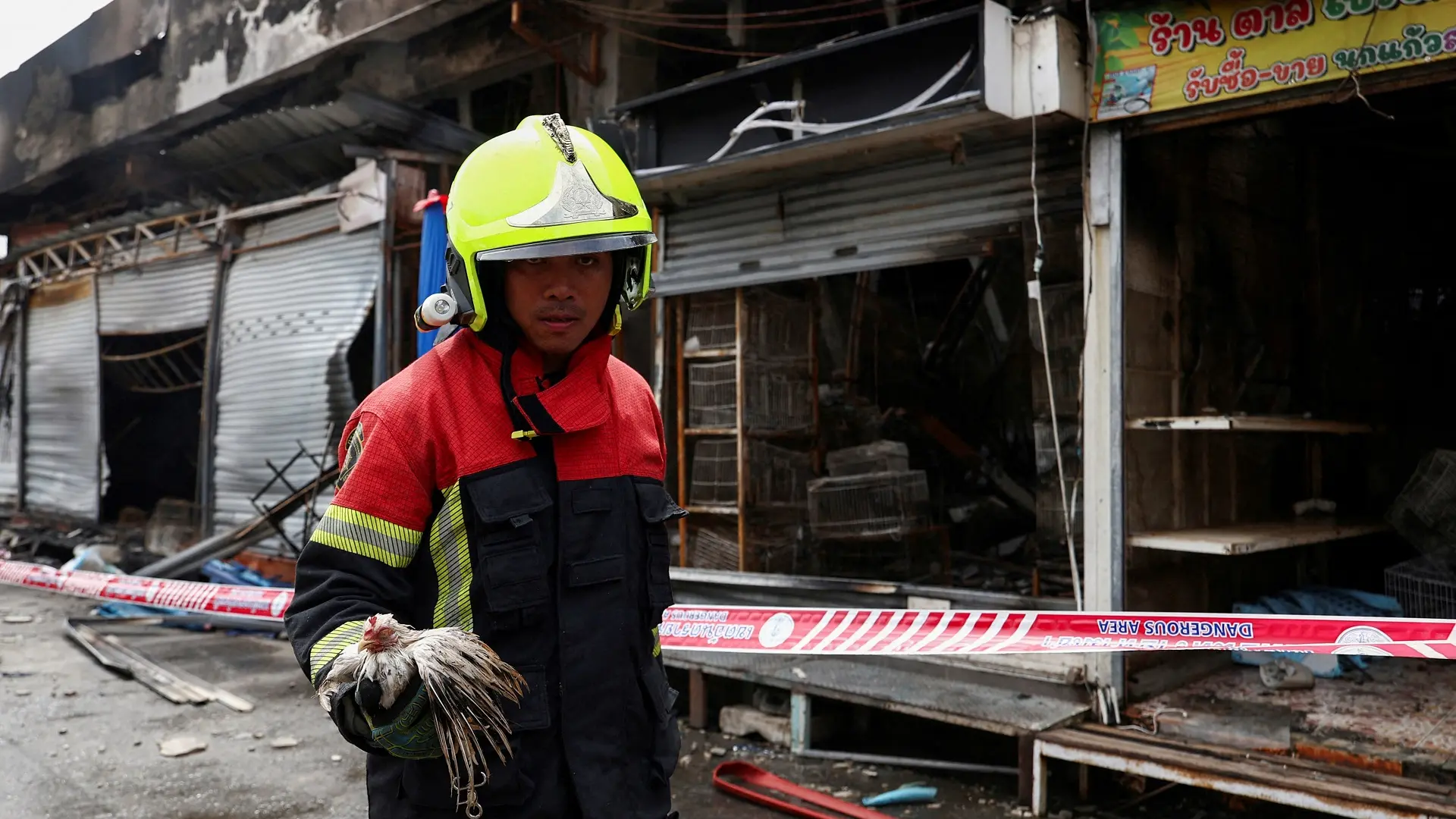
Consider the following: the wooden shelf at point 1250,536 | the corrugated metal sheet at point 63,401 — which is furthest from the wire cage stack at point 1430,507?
the corrugated metal sheet at point 63,401

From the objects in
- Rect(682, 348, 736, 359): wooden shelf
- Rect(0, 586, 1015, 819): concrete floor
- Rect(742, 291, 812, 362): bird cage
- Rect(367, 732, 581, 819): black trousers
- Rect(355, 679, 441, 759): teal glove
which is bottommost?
Rect(0, 586, 1015, 819): concrete floor

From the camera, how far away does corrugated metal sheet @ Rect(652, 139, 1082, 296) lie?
611 centimetres

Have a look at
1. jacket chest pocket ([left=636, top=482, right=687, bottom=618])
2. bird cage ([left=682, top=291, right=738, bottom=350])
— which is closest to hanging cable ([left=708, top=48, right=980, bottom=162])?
bird cage ([left=682, top=291, right=738, bottom=350])

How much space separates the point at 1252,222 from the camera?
23.4 ft

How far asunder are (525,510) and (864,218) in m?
5.24

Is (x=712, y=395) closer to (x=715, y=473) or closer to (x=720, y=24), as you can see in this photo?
(x=715, y=473)

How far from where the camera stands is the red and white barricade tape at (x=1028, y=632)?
4.15 metres

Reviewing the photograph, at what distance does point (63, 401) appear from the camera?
15.5 meters

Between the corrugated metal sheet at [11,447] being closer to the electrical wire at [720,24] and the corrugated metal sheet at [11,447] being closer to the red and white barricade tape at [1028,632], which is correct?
the red and white barricade tape at [1028,632]

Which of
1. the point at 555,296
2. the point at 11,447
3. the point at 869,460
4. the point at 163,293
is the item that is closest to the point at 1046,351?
the point at 869,460

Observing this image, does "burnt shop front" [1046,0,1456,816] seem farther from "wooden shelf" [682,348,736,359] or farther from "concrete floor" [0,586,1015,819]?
"wooden shelf" [682,348,736,359]

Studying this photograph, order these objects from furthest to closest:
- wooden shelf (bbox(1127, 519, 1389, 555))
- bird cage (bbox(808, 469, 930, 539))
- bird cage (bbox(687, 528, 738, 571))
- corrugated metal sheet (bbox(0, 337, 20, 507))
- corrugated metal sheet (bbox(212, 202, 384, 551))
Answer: corrugated metal sheet (bbox(0, 337, 20, 507)), corrugated metal sheet (bbox(212, 202, 384, 551)), bird cage (bbox(687, 528, 738, 571)), bird cage (bbox(808, 469, 930, 539)), wooden shelf (bbox(1127, 519, 1389, 555))

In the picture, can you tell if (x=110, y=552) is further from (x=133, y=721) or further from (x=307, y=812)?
(x=307, y=812)

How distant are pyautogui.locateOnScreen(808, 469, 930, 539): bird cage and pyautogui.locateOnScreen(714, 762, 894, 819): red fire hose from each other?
215 cm
